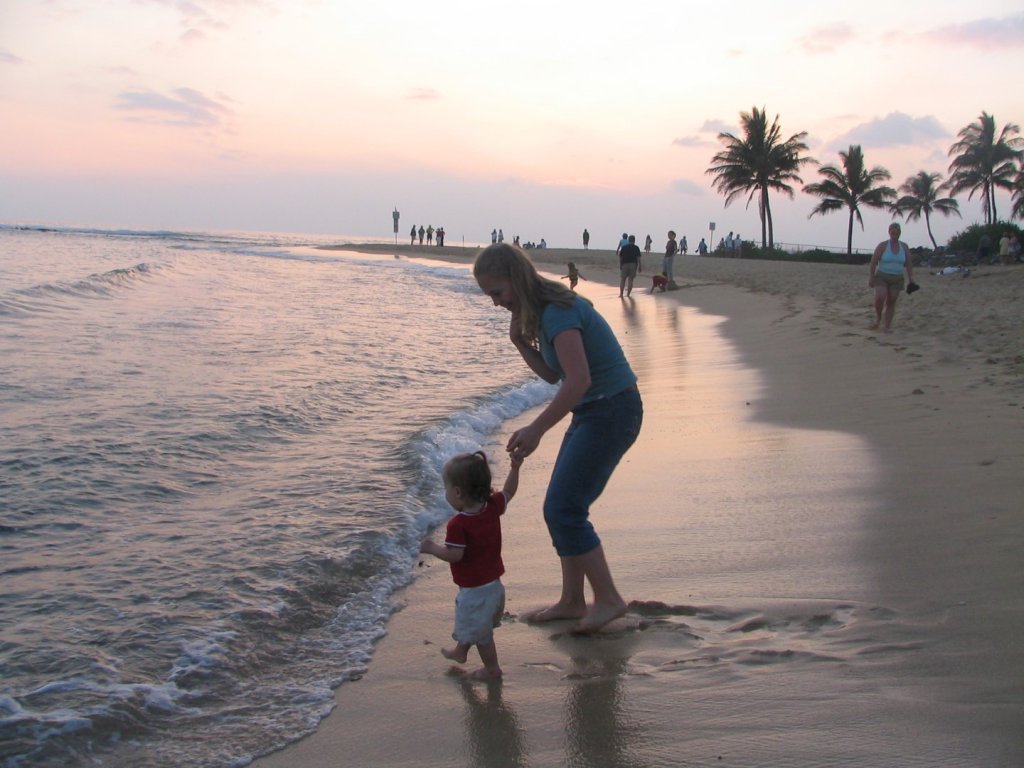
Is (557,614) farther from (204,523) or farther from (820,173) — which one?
(820,173)

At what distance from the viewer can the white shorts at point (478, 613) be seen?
10.4 feet

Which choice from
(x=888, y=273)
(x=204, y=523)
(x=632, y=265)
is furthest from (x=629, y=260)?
(x=204, y=523)

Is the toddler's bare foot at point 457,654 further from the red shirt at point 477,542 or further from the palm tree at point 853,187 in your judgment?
the palm tree at point 853,187

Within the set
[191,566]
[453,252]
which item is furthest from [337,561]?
[453,252]

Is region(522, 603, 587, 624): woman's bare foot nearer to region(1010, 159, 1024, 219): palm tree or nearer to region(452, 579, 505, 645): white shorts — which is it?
region(452, 579, 505, 645): white shorts

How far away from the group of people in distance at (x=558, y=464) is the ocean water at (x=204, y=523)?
1.84ft

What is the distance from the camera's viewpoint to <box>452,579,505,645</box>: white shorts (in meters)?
3.17

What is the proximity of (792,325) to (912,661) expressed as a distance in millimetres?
11321

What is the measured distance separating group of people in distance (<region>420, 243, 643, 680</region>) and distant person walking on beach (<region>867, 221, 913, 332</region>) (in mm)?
9760

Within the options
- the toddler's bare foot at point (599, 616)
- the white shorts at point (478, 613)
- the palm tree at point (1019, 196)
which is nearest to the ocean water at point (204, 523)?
the white shorts at point (478, 613)

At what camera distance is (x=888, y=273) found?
12.2m

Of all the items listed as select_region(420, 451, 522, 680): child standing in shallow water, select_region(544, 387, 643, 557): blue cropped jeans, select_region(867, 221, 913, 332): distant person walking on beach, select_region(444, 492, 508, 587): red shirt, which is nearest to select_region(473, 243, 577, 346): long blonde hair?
select_region(544, 387, 643, 557): blue cropped jeans

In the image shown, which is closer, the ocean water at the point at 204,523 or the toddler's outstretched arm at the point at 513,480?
the ocean water at the point at 204,523

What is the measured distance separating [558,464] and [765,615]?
39.7 inches
